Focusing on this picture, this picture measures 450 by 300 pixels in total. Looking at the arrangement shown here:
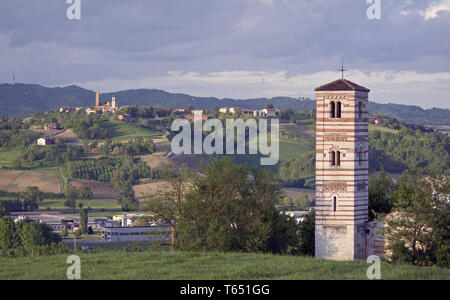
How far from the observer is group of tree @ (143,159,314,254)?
29.8 meters

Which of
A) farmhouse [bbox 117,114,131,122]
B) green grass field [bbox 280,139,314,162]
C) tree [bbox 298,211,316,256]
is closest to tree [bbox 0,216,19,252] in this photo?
tree [bbox 298,211,316,256]

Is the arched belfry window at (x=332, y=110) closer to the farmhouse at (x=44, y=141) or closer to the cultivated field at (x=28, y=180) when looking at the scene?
the cultivated field at (x=28, y=180)

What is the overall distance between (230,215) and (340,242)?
174 inches

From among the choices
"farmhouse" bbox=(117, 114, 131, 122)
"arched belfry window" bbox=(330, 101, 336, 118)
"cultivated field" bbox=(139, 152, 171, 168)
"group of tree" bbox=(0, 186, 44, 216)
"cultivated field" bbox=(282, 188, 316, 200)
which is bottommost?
"group of tree" bbox=(0, 186, 44, 216)

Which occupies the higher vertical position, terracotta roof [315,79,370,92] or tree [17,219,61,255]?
terracotta roof [315,79,370,92]

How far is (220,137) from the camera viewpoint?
132 m

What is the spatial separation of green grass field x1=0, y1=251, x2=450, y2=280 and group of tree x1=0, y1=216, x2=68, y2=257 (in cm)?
3644

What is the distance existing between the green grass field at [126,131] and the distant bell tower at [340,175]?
112 metres

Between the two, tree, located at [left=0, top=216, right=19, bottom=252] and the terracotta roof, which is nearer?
the terracotta roof

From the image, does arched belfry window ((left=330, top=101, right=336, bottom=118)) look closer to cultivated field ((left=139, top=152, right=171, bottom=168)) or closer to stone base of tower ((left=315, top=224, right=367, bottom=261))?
stone base of tower ((left=315, top=224, right=367, bottom=261))

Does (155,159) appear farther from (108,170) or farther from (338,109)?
(338,109)

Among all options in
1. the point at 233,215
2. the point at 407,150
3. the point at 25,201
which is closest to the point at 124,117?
the point at 407,150

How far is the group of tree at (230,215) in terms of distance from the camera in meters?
29.8

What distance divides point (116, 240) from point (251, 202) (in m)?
44.4
